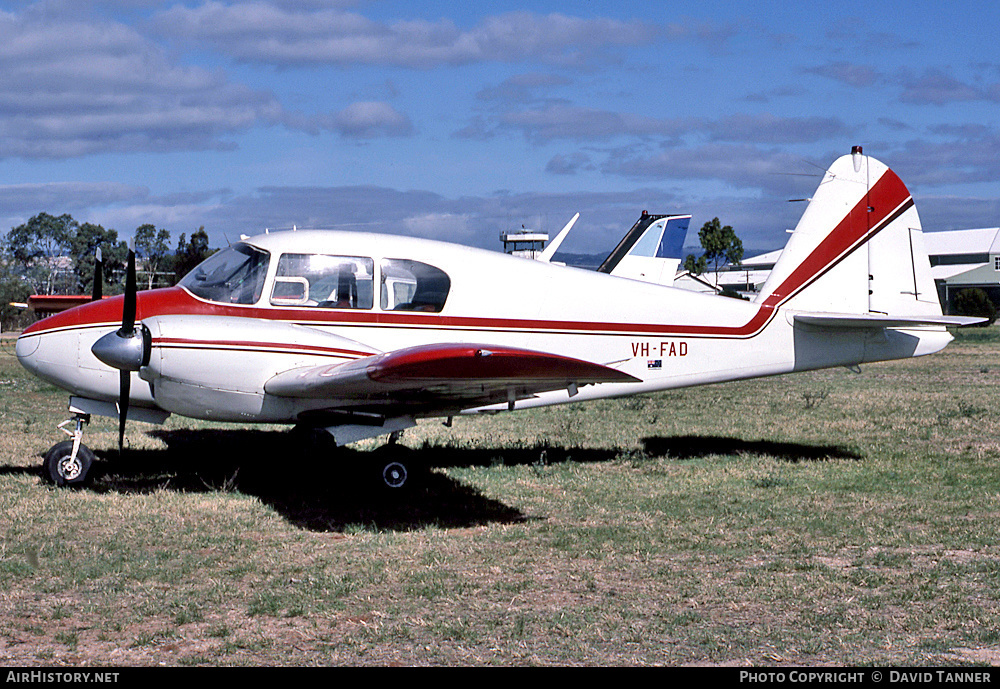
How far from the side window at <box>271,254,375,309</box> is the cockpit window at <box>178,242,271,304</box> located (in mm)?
187

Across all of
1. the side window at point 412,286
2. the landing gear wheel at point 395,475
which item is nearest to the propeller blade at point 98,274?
the side window at point 412,286

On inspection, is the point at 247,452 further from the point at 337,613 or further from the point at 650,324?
the point at 337,613

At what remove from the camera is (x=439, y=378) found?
284 inches

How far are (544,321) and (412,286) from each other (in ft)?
4.81

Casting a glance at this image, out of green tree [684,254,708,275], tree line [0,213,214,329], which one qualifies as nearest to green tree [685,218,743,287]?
green tree [684,254,708,275]

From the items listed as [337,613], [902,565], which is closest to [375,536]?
[337,613]

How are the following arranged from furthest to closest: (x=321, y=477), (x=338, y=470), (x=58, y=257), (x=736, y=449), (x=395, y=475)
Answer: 1. (x=58, y=257)
2. (x=736, y=449)
3. (x=338, y=470)
4. (x=321, y=477)
5. (x=395, y=475)

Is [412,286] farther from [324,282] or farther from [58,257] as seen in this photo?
[58,257]

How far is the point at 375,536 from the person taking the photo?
25.2 feet

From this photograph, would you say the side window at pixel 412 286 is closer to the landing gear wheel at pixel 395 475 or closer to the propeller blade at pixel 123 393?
the landing gear wheel at pixel 395 475

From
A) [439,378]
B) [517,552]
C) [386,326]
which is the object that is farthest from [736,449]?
[439,378]

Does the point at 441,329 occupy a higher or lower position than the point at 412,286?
lower

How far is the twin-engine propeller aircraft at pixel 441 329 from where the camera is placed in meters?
8.12

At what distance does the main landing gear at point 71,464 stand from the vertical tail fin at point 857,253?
7.66 m
